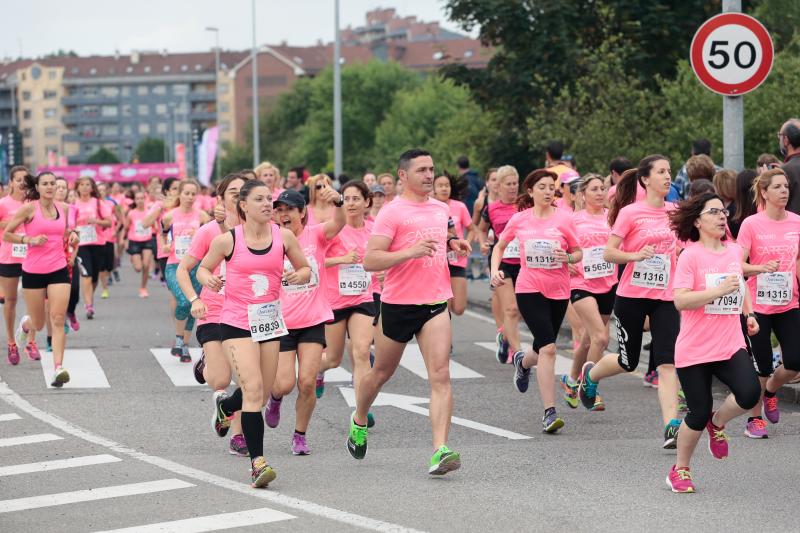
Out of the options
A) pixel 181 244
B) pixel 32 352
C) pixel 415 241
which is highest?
pixel 415 241

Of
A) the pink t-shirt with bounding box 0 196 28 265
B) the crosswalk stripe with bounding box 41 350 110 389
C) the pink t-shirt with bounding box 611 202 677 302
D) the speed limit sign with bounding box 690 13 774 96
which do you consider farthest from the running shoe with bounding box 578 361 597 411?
the pink t-shirt with bounding box 0 196 28 265

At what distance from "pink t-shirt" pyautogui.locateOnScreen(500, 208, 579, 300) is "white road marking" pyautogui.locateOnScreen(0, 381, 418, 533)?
119 inches

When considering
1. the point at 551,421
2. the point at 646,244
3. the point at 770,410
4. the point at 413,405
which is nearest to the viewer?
the point at 646,244

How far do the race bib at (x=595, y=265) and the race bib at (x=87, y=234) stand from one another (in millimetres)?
10130

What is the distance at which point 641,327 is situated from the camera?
1022cm

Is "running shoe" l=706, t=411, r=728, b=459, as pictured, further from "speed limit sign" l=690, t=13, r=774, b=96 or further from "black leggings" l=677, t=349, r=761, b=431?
"speed limit sign" l=690, t=13, r=774, b=96

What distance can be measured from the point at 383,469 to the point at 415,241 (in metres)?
1.37

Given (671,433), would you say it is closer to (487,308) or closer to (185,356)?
(185,356)

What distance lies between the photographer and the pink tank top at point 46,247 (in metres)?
14.0

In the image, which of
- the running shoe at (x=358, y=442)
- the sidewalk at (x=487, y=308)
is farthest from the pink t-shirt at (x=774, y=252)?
the running shoe at (x=358, y=442)

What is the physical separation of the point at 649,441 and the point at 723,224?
215 centimetres

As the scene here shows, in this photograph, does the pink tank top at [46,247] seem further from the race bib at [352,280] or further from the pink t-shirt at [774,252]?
the pink t-shirt at [774,252]

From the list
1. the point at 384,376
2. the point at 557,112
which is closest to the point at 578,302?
the point at 384,376

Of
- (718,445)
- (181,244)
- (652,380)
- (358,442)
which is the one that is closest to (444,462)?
(358,442)
